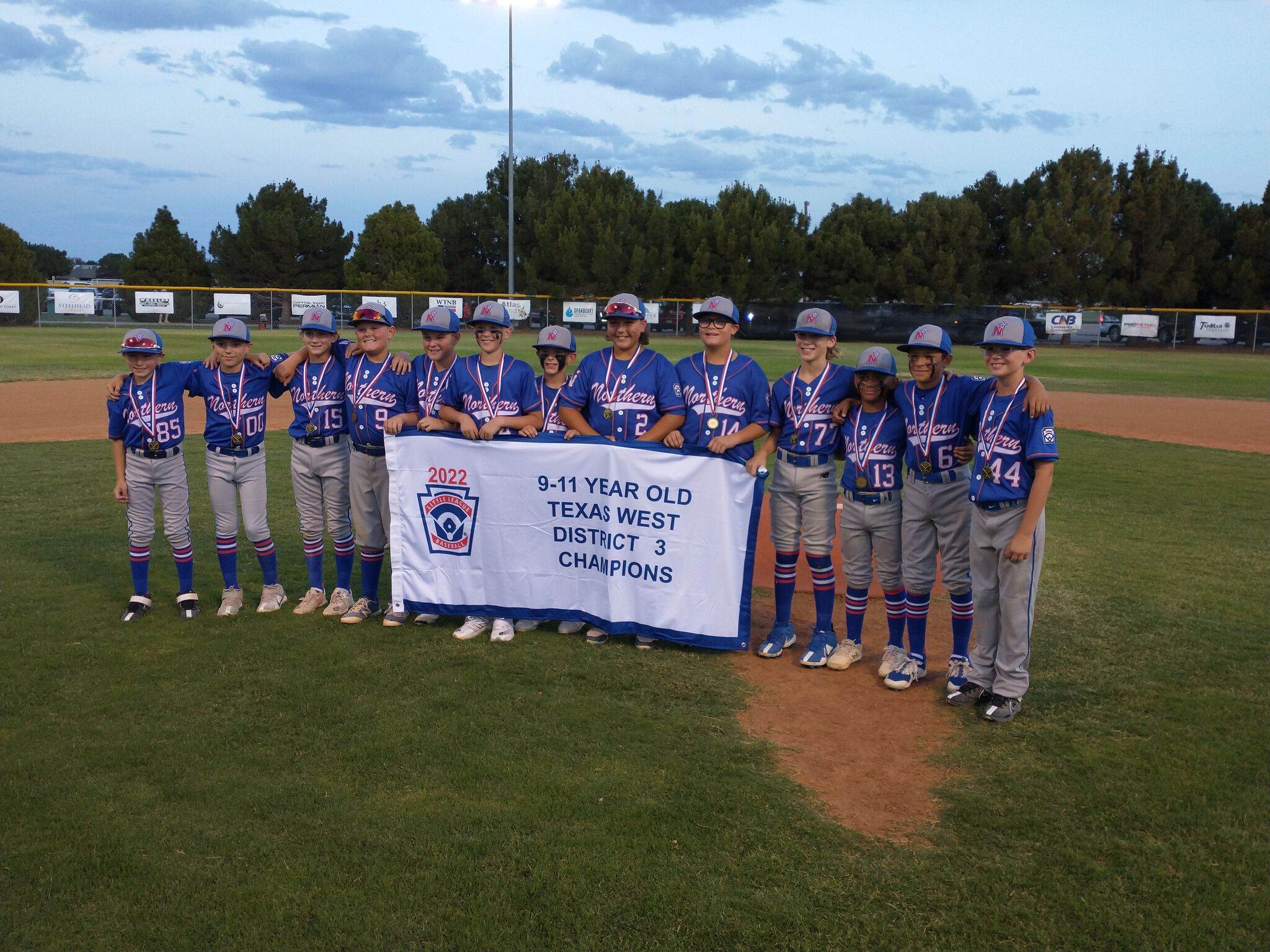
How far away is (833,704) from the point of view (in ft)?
17.5

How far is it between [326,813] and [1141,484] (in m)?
10.9

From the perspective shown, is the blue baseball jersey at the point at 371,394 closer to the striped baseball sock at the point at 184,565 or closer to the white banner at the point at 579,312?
the striped baseball sock at the point at 184,565

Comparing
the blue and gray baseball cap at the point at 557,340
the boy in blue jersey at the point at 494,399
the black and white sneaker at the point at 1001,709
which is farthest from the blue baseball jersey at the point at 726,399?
the black and white sneaker at the point at 1001,709

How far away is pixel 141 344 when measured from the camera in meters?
6.32

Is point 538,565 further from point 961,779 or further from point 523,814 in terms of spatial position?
point 961,779

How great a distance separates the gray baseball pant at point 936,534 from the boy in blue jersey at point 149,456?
4624 mm

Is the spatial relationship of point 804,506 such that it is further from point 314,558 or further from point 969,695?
point 314,558

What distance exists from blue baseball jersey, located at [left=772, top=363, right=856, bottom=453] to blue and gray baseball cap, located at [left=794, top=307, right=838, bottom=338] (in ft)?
0.72

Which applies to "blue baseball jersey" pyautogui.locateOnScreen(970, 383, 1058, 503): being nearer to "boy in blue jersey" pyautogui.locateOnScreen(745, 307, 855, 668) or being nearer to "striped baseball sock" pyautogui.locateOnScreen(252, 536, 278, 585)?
"boy in blue jersey" pyautogui.locateOnScreen(745, 307, 855, 668)

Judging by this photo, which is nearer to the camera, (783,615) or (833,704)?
(833,704)

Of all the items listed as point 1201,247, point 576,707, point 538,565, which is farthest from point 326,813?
point 1201,247

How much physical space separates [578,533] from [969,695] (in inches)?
99.6

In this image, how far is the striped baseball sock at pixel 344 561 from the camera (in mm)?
6668

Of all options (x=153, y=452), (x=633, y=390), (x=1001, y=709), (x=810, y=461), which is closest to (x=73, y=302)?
(x=153, y=452)
